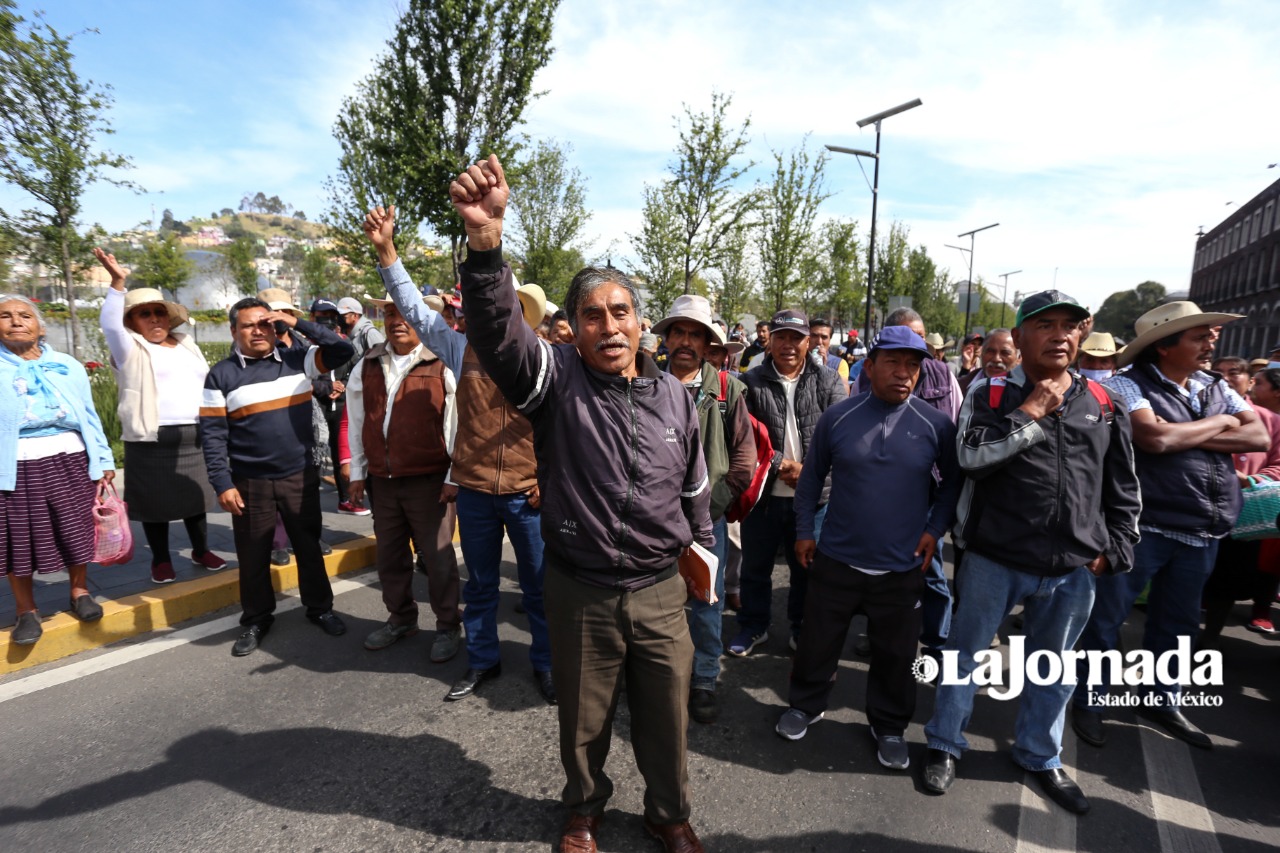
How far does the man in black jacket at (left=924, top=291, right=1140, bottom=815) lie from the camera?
263 cm

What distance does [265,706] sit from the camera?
3340 mm

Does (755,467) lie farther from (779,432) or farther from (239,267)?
(239,267)

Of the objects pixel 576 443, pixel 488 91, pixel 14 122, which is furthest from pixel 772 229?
pixel 576 443

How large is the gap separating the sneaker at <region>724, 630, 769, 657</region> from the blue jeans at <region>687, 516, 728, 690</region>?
60 centimetres

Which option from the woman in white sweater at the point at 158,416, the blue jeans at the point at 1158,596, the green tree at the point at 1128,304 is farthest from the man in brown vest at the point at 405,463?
the green tree at the point at 1128,304

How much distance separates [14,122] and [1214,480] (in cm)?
1296

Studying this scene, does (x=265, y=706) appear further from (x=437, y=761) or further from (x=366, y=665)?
(x=437, y=761)

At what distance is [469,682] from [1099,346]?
6.05 meters

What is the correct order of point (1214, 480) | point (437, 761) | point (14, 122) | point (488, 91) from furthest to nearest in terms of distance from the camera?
1. point (488, 91)
2. point (14, 122)
3. point (1214, 480)
4. point (437, 761)

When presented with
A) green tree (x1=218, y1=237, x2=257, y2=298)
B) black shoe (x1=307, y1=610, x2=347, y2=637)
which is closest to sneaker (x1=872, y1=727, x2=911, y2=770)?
black shoe (x1=307, y1=610, x2=347, y2=637)

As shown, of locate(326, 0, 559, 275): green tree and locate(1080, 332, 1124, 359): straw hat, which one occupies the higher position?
locate(326, 0, 559, 275): green tree

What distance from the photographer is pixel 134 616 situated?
4.10 m

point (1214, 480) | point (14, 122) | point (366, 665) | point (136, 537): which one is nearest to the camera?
point (1214, 480)

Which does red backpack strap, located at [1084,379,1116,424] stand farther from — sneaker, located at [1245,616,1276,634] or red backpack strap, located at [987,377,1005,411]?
sneaker, located at [1245,616,1276,634]
